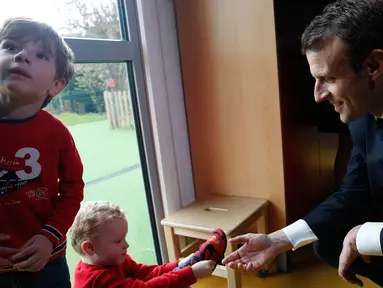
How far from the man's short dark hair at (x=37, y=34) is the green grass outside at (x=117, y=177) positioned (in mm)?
515

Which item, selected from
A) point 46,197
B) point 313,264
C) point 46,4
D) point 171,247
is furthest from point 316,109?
point 46,197

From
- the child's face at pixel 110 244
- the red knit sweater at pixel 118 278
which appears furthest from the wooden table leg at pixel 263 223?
the child's face at pixel 110 244

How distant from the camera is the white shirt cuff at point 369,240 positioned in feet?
3.02

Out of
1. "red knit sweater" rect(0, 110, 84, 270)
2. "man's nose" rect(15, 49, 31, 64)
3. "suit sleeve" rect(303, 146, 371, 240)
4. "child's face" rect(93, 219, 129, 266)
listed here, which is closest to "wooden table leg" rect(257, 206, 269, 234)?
"suit sleeve" rect(303, 146, 371, 240)

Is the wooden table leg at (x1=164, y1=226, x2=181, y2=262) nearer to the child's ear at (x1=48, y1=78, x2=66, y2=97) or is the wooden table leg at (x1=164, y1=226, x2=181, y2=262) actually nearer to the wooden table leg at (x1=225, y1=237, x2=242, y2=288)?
the wooden table leg at (x1=225, y1=237, x2=242, y2=288)

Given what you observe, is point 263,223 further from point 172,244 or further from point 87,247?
point 87,247

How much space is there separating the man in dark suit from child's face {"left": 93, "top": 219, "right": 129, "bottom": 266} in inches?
12.7

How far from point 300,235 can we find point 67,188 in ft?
2.31

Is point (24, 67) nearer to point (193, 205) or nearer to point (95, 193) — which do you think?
point (95, 193)

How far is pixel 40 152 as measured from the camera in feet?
2.70

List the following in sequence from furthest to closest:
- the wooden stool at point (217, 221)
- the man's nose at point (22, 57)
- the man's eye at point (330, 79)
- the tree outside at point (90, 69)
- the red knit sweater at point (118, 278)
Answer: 1. the wooden stool at point (217, 221)
2. the tree outside at point (90, 69)
3. the red knit sweater at point (118, 278)
4. the man's eye at point (330, 79)
5. the man's nose at point (22, 57)

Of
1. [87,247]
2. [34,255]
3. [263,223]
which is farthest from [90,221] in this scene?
[263,223]

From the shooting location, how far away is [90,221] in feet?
3.48

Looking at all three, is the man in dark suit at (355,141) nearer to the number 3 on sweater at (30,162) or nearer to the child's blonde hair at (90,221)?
the child's blonde hair at (90,221)
